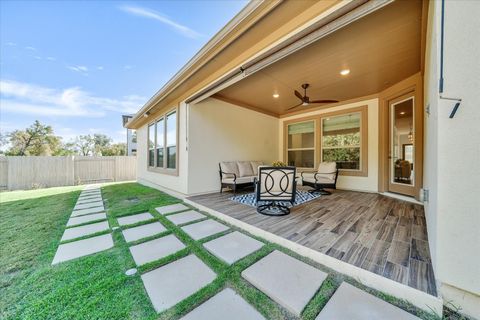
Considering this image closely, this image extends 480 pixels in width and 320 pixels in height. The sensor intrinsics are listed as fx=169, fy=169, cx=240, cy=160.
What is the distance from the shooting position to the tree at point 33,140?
15797 millimetres

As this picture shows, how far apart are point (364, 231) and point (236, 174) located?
11.7 ft

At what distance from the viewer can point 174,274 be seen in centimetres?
166

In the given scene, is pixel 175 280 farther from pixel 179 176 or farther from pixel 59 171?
pixel 59 171

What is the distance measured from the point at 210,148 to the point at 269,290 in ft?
13.6

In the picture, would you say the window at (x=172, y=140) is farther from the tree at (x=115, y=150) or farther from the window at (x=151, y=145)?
the tree at (x=115, y=150)

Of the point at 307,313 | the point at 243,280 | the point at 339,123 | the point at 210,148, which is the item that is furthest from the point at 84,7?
the point at 339,123

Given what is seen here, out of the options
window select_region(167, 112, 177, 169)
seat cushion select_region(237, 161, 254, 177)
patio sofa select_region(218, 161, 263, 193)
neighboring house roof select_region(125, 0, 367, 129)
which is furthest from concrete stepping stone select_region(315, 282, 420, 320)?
window select_region(167, 112, 177, 169)

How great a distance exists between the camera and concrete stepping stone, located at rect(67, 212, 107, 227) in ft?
9.72

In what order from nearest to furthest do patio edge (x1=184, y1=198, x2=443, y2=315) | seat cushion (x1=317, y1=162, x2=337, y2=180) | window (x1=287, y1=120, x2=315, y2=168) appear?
patio edge (x1=184, y1=198, x2=443, y2=315), seat cushion (x1=317, y1=162, x2=337, y2=180), window (x1=287, y1=120, x2=315, y2=168)

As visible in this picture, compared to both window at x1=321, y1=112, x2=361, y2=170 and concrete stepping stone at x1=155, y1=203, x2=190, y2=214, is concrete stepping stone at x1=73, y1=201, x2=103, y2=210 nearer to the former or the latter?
concrete stepping stone at x1=155, y1=203, x2=190, y2=214

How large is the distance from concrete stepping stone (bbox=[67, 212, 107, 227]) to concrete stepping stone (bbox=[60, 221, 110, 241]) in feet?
0.87

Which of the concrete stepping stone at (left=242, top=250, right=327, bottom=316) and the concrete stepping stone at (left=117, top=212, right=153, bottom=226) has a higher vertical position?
the concrete stepping stone at (left=242, top=250, right=327, bottom=316)

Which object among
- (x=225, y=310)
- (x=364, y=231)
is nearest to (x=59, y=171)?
(x=225, y=310)

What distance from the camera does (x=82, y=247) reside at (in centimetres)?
217
